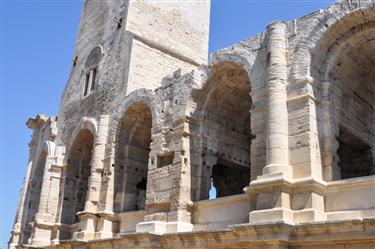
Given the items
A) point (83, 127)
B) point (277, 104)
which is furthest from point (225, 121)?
point (83, 127)

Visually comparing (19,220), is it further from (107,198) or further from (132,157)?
(132,157)

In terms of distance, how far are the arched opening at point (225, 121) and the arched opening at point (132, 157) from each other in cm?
240

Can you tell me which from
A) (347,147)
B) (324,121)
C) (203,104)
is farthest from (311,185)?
(203,104)

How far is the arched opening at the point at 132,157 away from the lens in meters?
12.6

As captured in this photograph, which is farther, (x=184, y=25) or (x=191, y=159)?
(x=184, y=25)

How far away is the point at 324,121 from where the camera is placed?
859 cm

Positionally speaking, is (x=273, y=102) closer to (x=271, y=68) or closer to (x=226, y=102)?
(x=271, y=68)

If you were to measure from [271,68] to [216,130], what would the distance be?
2741 millimetres

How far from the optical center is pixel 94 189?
12.8 metres

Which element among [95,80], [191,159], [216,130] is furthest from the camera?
[95,80]

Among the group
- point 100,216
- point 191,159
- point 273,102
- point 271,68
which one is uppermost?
point 271,68

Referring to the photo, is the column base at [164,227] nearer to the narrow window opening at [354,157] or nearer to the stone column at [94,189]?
the stone column at [94,189]

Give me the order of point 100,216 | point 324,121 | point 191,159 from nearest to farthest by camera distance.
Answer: point 324,121
point 191,159
point 100,216

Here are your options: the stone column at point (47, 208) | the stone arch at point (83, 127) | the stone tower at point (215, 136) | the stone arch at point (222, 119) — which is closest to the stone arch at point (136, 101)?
the stone tower at point (215, 136)
